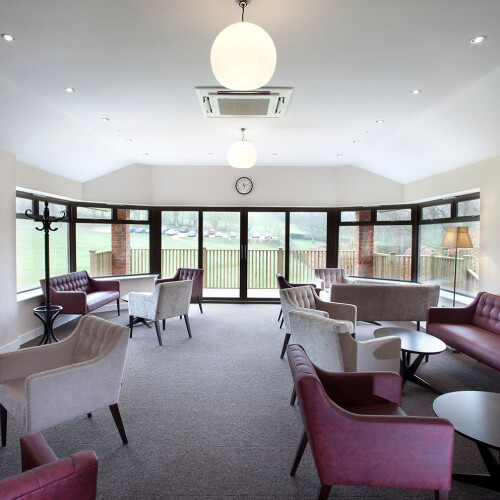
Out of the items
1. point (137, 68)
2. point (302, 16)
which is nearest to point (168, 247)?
point (137, 68)

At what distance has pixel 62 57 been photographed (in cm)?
252

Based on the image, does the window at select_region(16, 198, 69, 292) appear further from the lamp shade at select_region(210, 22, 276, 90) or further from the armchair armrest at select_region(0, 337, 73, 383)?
the lamp shade at select_region(210, 22, 276, 90)

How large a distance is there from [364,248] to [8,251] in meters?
5.89

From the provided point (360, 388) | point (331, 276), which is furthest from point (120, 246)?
point (360, 388)

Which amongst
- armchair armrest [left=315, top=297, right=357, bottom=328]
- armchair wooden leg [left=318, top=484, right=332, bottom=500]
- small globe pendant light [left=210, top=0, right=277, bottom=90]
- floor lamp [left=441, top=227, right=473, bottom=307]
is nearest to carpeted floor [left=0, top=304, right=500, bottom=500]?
armchair wooden leg [left=318, top=484, right=332, bottom=500]

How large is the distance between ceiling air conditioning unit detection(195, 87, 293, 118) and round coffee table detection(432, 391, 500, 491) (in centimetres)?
285

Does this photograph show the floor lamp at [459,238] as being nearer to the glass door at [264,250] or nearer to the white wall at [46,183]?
the glass door at [264,250]

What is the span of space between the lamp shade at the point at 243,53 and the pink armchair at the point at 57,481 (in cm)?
187

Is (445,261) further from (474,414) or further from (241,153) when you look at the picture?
(474,414)

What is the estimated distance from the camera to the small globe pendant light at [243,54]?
1.65 m

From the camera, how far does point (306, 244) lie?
676 centimetres

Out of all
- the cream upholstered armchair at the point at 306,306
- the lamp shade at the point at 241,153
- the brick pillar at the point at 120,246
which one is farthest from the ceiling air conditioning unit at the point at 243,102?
the brick pillar at the point at 120,246

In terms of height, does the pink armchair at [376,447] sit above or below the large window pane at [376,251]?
below

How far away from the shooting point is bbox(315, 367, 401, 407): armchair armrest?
77.3 inches
